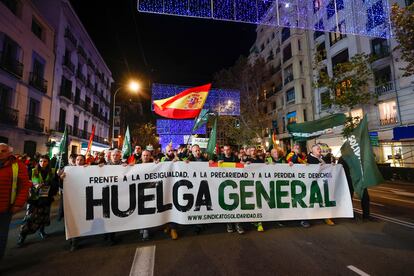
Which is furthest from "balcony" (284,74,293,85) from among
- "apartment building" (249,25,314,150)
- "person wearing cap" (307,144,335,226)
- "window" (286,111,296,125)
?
"person wearing cap" (307,144,335,226)

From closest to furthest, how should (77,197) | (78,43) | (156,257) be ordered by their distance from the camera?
(156,257), (77,197), (78,43)

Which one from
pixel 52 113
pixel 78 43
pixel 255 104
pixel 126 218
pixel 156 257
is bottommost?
pixel 156 257

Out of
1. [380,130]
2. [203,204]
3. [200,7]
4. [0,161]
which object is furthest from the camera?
[380,130]

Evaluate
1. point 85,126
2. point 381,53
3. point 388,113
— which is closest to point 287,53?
point 381,53

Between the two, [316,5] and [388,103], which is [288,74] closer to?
[388,103]

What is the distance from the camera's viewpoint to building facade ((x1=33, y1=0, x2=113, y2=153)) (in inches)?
835

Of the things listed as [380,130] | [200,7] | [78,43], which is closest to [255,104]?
[380,130]

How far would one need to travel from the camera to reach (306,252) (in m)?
3.99

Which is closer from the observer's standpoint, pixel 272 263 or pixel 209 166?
pixel 272 263

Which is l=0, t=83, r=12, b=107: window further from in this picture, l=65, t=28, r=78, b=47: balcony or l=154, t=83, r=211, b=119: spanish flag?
l=154, t=83, r=211, b=119: spanish flag

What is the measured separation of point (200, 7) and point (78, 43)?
24762 millimetres

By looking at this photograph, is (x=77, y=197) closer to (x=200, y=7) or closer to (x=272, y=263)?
(x=272, y=263)

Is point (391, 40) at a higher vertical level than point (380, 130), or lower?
higher

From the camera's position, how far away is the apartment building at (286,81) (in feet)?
96.1
